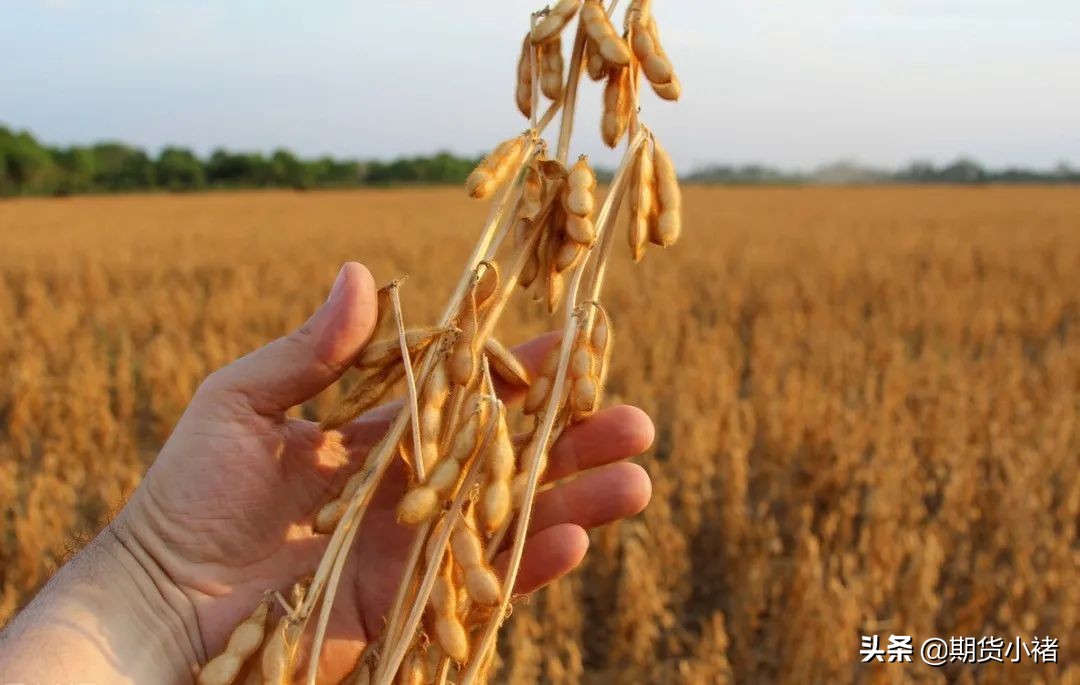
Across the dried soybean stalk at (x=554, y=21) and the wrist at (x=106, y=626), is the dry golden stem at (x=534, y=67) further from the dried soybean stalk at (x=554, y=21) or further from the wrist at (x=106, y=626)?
the wrist at (x=106, y=626)

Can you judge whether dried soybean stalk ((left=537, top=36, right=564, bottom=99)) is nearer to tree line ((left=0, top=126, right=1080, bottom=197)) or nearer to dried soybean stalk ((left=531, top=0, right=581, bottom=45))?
dried soybean stalk ((left=531, top=0, right=581, bottom=45))

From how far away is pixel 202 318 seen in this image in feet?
23.4

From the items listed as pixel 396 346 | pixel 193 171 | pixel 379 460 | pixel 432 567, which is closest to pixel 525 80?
pixel 396 346

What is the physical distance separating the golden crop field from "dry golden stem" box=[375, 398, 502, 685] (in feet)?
4.02

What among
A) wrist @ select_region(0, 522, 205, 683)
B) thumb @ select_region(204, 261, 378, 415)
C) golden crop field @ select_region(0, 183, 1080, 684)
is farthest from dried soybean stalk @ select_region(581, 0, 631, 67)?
golden crop field @ select_region(0, 183, 1080, 684)

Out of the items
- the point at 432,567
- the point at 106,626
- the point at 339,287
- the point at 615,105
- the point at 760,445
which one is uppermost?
the point at 615,105

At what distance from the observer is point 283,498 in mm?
1822

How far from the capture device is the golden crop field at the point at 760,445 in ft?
9.20

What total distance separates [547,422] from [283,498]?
800mm

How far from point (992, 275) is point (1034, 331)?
2788mm

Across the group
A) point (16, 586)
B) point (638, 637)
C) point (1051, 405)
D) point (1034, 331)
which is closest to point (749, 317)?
point (1034, 331)

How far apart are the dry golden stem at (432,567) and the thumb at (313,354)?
1.47 ft

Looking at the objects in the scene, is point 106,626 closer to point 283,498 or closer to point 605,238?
point 283,498

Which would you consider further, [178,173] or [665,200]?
[178,173]
